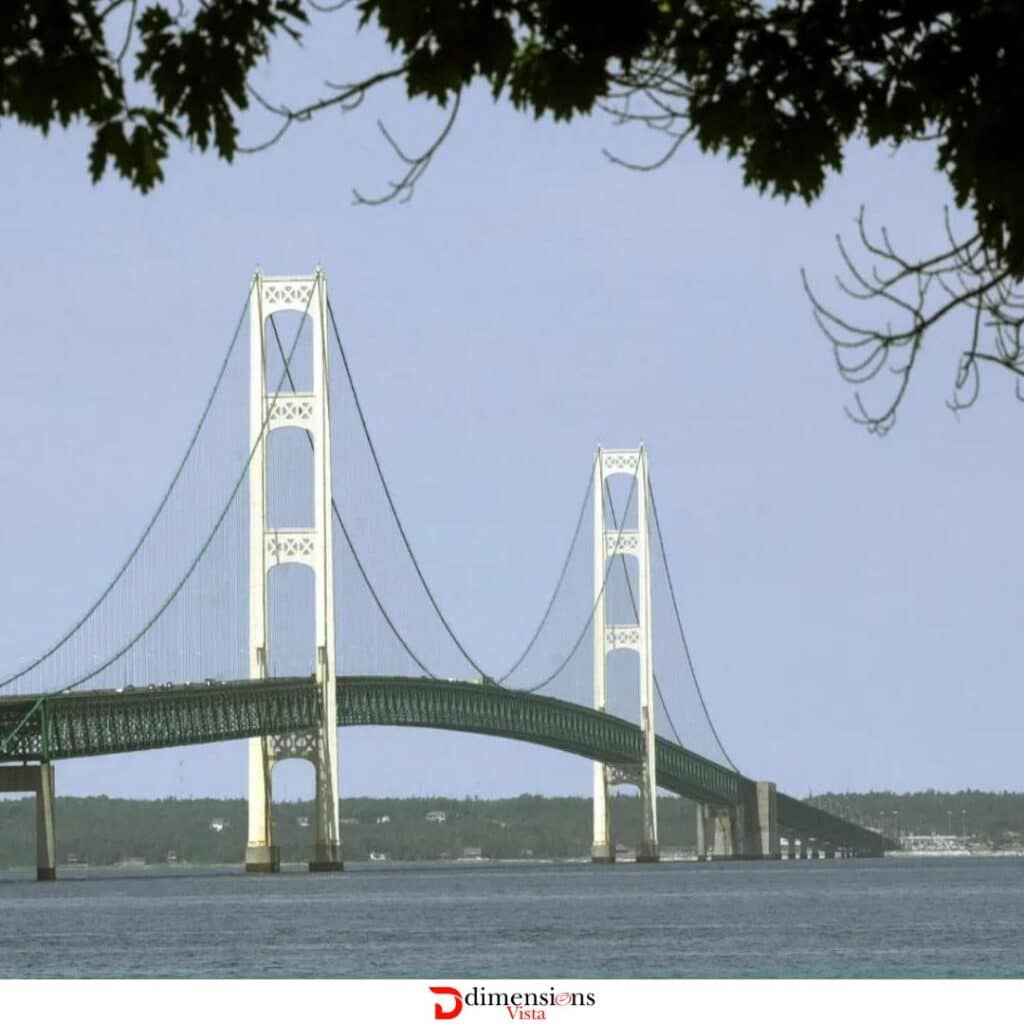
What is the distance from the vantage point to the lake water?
37.8 metres

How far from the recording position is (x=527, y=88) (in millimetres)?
6113

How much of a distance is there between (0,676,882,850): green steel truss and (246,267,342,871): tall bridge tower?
2.87 feet

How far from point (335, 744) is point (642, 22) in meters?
71.6

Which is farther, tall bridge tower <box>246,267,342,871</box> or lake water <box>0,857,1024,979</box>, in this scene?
tall bridge tower <box>246,267,342,871</box>

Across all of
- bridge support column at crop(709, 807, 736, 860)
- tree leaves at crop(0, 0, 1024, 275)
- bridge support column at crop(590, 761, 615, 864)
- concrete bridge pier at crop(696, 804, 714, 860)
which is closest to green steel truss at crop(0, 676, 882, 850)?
bridge support column at crop(590, 761, 615, 864)

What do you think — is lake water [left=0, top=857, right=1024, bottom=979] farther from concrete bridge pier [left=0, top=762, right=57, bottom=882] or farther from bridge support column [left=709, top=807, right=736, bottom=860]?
bridge support column [left=709, top=807, right=736, bottom=860]

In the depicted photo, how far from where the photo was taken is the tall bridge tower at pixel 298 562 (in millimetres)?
76812

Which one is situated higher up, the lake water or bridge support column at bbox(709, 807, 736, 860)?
bridge support column at bbox(709, 807, 736, 860)
